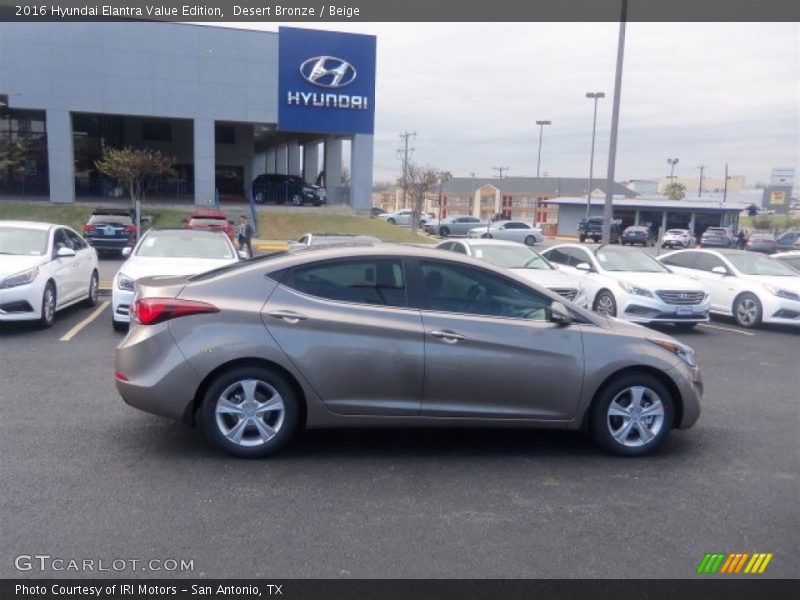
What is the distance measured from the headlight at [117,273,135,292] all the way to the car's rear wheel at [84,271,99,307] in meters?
2.82

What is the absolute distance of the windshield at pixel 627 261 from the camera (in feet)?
44.0

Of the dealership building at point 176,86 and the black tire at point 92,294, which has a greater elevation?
the dealership building at point 176,86

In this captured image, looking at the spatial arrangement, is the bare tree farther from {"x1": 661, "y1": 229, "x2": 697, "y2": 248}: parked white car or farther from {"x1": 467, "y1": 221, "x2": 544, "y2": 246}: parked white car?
{"x1": 661, "y1": 229, "x2": 697, "y2": 248}: parked white car

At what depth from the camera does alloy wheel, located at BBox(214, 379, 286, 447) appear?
5340 millimetres

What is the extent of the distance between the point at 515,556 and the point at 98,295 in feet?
37.9

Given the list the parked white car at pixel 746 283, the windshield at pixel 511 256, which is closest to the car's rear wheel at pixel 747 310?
the parked white car at pixel 746 283

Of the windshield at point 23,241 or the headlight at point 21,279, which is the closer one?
the headlight at point 21,279

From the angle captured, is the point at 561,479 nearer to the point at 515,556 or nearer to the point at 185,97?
the point at 515,556

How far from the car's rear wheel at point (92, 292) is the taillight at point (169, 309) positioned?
758cm

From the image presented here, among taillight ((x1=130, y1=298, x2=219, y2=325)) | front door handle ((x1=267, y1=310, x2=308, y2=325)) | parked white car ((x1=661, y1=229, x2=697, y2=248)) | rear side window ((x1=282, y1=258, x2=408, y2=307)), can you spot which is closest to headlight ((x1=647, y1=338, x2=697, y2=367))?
rear side window ((x1=282, y1=258, x2=408, y2=307))

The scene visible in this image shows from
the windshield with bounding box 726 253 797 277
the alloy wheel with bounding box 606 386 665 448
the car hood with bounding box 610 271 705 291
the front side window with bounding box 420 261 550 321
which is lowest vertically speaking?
the alloy wheel with bounding box 606 386 665 448

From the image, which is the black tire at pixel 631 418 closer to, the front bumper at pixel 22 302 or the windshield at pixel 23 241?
the front bumper at pixel 22 302

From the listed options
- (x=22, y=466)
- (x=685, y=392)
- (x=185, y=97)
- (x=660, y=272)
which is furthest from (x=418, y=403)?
(x=185, y=97)

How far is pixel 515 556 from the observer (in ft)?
13.5
